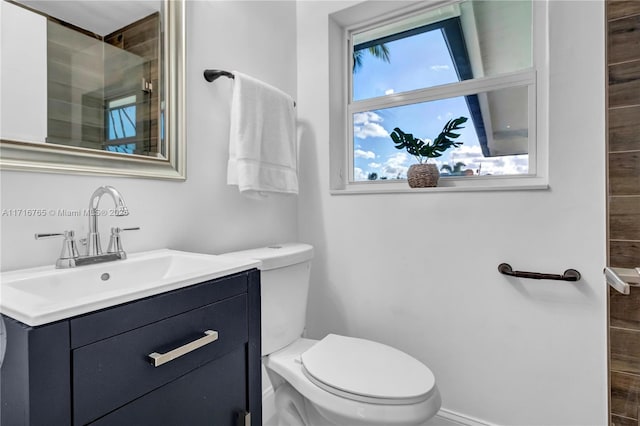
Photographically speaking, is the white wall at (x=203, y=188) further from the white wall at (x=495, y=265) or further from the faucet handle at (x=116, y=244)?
the white wall at (x=495, y=265)

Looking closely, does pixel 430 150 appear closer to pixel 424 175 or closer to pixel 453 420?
pixel 424 175

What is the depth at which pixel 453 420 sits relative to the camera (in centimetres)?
142

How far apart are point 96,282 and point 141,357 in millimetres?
325

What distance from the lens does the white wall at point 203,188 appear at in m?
0.89

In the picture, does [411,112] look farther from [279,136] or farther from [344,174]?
[279,136]

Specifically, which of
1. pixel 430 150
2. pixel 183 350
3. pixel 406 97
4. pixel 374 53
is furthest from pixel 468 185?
pixel 183 350

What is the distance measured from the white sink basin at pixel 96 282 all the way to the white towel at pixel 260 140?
420mm

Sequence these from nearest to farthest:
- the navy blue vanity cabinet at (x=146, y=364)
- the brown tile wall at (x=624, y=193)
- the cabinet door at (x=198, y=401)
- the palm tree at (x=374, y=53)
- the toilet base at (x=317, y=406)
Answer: the navy blue vanity cabinet at (x=146, y=364) < the cabinet door at (x=198, y=401) < the toilet base at (x=317, y=406) < the brown tile wall at (x=624, y=193) < the palm tree at (x=374, y=53)

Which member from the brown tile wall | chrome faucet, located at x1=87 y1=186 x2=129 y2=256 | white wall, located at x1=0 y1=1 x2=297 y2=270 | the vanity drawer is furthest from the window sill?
chrome faucet, located at x1=87 y1=186 x2=129 y2=256

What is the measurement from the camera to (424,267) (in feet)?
4.82

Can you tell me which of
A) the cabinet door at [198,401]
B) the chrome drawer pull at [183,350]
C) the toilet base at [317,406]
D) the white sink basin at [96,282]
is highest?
the white sink basin at [96,282]

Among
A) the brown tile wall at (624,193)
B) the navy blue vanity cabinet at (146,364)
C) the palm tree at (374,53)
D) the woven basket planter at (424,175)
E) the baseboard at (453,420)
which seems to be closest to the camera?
the navy blue vanity cabinet at (146,364)

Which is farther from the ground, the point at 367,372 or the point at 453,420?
the point at 367,372

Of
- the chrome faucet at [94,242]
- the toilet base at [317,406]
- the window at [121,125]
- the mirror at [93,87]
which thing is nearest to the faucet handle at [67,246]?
the chrome faucet at [94,242]
